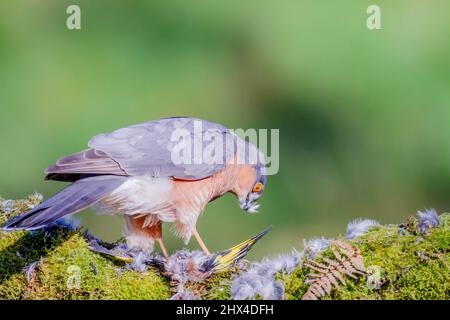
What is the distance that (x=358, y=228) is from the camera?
2.57 meters

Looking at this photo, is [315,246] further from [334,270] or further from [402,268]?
[402,268]

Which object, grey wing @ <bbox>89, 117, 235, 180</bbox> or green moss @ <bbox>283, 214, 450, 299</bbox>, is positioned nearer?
green moss @ <bbox>283, 214, 450, 299</bbox>

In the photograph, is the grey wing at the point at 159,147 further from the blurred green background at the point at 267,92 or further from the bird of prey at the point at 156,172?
the blurred green background at the point at 267,92

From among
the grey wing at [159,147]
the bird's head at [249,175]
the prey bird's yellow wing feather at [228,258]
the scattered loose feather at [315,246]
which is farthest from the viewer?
the bird's head at [249,175]

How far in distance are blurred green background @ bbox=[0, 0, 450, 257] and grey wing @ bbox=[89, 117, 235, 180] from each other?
134 centimetres

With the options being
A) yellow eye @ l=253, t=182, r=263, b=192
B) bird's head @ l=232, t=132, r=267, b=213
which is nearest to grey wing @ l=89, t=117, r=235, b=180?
bird's head @ l=232, t=132, r=267, b=213

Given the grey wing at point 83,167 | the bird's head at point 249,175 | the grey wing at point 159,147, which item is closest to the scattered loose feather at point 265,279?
the grey wing at point 83,167

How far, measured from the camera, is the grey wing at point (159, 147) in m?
3.32

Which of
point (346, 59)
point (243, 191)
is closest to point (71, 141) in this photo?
point (243, 191)

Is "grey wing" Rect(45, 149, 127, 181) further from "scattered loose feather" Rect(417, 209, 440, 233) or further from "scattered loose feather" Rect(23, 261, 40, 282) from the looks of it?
"scattered loose feather" Rect(417, 209, 440, 233)

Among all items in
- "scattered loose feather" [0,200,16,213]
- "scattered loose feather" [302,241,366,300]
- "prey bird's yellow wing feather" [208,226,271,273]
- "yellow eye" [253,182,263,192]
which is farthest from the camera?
"yellow eye" [253,182,263,192]

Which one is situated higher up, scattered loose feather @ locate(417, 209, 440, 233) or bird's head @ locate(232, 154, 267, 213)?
scattered loose feather @ locate(417, 209, 440, 233)

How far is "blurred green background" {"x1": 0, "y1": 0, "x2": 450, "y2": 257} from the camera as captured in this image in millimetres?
4703

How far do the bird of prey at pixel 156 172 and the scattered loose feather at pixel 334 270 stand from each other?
3.32ft
